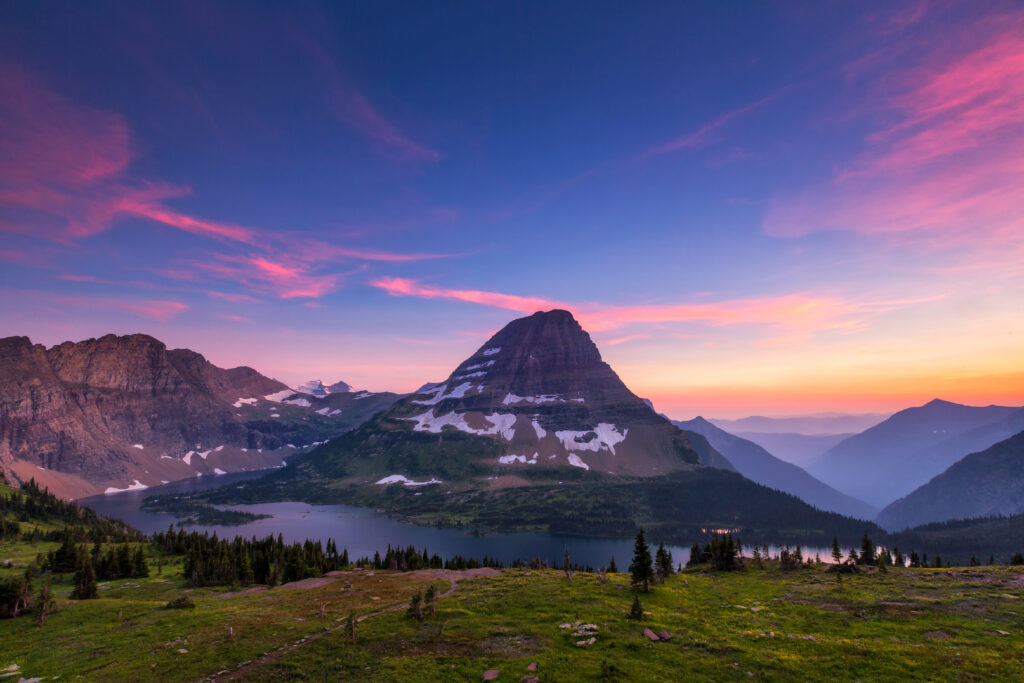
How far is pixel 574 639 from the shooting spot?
131 ft

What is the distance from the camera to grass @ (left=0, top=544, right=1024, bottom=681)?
3344 centimetres

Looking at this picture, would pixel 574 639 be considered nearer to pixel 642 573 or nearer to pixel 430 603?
pixel 430 603

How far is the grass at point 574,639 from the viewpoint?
33.4 meters

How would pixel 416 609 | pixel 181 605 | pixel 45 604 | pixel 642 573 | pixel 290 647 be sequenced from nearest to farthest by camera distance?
1. pixel 290 647
2. pixel 416 609
3. pixel 45 604
4. pixel 642 573
5. pixel 181 605

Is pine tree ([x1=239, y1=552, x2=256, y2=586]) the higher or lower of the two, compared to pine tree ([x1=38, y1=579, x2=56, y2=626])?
lower

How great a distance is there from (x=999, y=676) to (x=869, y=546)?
3064 inches

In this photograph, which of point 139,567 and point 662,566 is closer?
point 662,566

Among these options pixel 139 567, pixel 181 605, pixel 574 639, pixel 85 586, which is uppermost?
pixel 574 639

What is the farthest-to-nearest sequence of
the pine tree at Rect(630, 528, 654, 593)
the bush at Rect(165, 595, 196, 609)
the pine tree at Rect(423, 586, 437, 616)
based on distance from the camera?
the bush at Rect(165, 595, 196, 609) < the pine tree at Rect(630, 528, 654, 593) < the pine tree at Rect(423, 586, 437, 616)

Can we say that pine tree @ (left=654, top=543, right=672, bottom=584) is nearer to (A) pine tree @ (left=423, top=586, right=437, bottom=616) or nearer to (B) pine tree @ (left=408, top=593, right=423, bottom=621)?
(A) pine tree @ (left=423, top=586, right=437, bottom=616)

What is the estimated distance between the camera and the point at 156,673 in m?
36.9

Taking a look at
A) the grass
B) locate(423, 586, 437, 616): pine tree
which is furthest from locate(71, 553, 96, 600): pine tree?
locate(423, 586, 437, 616): pine tree

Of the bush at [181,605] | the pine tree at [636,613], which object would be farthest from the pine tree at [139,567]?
the pine tree at [636,613]

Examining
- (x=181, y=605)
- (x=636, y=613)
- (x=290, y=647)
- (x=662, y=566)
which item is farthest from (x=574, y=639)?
(x=181, y=605)
